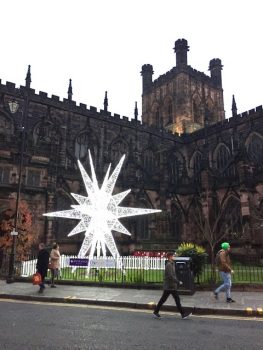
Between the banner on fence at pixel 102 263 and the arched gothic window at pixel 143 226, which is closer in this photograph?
the banner on fence at pixel 102 263

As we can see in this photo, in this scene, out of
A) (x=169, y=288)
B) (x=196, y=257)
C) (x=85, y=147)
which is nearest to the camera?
(x=169, y=288)

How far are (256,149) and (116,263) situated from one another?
26.0 meters

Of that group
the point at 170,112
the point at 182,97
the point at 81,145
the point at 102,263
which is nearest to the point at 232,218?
the point at 81,145

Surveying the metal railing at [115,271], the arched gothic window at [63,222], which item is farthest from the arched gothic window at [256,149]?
the metal railing at [115,271]

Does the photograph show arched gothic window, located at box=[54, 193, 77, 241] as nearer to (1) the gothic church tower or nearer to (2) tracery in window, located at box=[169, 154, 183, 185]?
(2) tracery in window, located at box=[169, 154, 183, 185]

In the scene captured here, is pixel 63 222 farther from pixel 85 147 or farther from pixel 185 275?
pixel 185 275

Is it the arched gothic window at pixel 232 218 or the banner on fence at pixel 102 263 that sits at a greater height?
the arched gothic window at pixel 232 218

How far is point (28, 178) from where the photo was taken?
26.3m

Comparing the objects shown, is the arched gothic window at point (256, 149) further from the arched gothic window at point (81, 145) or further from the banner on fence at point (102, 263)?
the banner on fence at point (102, 263)

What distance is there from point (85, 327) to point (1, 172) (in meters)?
20.3

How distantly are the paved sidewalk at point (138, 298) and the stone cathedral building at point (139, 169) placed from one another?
9.88 metres

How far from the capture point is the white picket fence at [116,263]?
16422 millimetres

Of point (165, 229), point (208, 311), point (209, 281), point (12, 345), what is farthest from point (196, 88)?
point (12, 345)

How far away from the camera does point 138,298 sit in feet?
37.0
